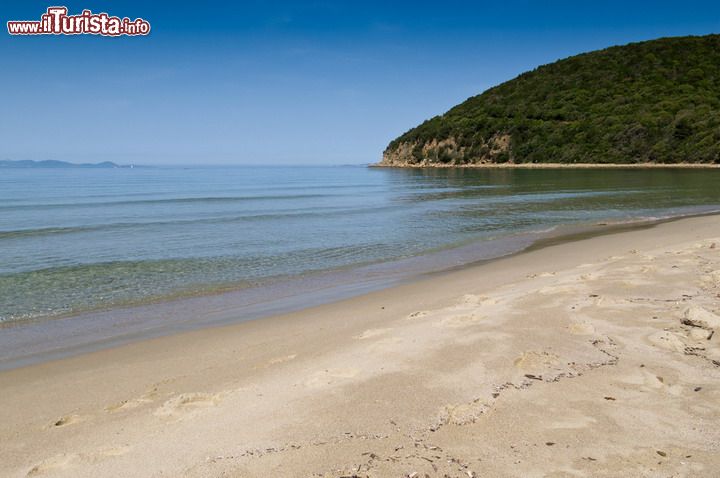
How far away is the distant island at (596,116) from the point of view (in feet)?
270

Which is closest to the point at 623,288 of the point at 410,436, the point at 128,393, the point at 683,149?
the point at 410,436

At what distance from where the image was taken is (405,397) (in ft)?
13.4

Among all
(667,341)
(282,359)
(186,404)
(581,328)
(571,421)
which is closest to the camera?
(571,421)

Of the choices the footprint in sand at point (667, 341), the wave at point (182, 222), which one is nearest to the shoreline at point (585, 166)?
the wave at point (182, 222)

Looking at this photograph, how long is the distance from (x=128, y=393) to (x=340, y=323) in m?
2.91

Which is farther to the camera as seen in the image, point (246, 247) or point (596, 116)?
point (596, 116)

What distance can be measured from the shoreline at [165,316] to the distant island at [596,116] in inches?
3246

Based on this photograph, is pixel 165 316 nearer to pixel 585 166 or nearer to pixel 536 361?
pixel 536 361

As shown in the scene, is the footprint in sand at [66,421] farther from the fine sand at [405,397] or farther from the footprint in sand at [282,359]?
the footprint in sand at [282,359]

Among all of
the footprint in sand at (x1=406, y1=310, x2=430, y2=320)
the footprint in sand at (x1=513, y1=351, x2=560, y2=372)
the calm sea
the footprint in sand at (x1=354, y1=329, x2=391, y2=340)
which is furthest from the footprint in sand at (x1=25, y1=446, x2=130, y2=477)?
the calm sea

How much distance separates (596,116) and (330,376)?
10892 cm

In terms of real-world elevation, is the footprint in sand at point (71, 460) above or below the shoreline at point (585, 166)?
below

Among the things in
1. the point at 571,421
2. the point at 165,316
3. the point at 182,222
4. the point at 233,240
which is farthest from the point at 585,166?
the point at 571,421

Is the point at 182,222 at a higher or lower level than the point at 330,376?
lower
